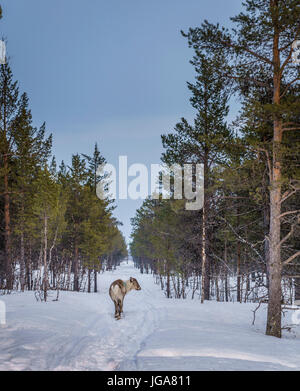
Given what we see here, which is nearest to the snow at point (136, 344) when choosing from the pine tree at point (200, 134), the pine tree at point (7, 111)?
the pine tree at point (200, 134)

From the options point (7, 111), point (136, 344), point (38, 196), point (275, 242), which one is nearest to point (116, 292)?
point (136, 344)

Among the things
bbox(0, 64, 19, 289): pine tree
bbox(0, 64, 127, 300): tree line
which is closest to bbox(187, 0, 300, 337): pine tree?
bbox(0, 64, 127, 300): tree line

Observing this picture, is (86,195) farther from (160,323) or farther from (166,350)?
(166,350)

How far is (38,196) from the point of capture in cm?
1625

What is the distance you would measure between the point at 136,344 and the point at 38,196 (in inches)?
482

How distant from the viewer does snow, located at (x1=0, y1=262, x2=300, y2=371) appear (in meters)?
5.23

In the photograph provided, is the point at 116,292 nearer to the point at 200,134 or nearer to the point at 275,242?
the point at 275,242

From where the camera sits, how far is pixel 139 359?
555 cm

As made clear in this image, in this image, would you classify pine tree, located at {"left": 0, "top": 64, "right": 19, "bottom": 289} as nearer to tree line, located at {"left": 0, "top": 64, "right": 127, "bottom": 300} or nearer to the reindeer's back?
tree line, located at {"left": 0, "top": 64, "right": 127, "bottom": 300}

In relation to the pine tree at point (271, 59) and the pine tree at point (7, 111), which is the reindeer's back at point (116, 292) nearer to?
the pine tree at point (271, 59)

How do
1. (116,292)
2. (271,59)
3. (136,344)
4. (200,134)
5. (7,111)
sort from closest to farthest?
(136,344) → (271,59) → (116,292) → (200,134) → (7,111)

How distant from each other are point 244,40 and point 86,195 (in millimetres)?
17734

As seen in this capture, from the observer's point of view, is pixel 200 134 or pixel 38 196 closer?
pixel 200 134
